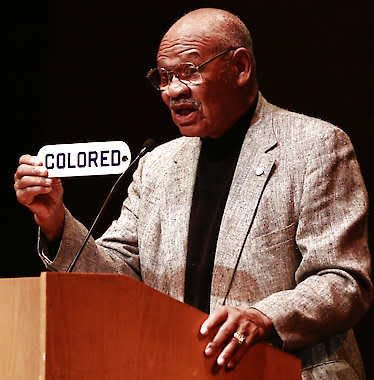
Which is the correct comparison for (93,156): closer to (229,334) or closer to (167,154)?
(229,334)

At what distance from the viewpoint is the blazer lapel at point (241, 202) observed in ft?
7.45

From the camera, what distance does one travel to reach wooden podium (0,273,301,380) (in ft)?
5.00

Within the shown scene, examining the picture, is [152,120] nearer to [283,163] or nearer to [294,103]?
[294,103]

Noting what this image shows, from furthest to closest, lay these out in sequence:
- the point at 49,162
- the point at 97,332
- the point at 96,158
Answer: the point at 49,162 < the point at 96,158 < the point at 97,332

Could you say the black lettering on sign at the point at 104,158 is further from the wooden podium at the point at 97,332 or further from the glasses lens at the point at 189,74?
the glasses lens at the point at 189,74

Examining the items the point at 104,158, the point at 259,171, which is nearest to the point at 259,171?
the point at 259,171

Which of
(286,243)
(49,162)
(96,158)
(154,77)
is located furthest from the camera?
(154,77)

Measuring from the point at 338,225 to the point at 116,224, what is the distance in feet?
2.31

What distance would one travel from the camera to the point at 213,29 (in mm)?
2486

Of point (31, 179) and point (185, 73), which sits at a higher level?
point (185, 73)

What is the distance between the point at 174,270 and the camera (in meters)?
2.38

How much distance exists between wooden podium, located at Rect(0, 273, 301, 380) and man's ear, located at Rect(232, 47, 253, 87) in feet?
3.23

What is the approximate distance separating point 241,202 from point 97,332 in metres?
0.85

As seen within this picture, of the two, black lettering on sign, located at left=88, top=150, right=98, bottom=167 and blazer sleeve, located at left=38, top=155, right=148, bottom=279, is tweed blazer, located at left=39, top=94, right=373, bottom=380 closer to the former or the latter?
blazer sleeve, located at left=38, top=155, right=148, bottom=279
